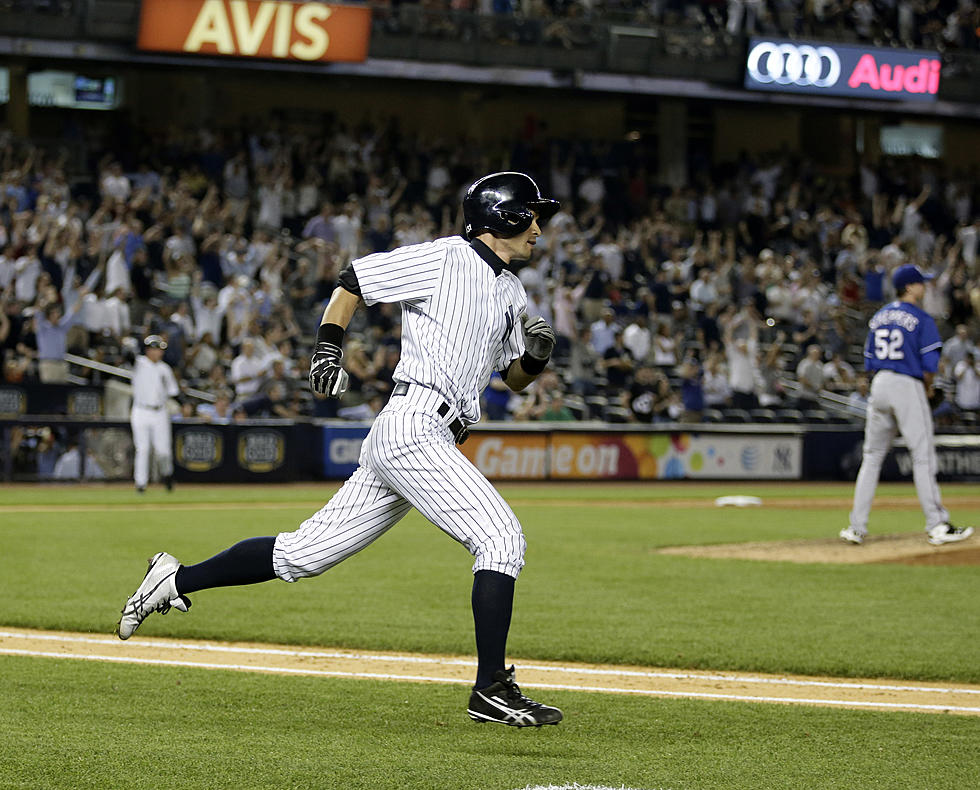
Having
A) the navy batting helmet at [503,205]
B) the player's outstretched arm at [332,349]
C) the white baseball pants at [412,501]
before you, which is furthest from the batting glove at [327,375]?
the navy batting helmet at [503,205]

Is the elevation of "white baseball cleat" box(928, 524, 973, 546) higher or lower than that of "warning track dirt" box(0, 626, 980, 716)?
higher

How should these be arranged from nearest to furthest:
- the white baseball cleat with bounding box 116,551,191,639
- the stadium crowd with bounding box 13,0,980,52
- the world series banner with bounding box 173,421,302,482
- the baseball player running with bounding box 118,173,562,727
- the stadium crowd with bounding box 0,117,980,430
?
the baseball player running with bounding box 118,173,562,727
the white baseball cleat with bounding box 116,551,191,639
the world series banner with bounding box 173,421,302,482
the stadium crowd with bounding box 0,117,980,430
the stadium crowd with bounding box 13,0,980,52

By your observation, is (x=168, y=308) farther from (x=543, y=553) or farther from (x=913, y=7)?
(x=913, y=7)

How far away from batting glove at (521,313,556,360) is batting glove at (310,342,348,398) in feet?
2.46

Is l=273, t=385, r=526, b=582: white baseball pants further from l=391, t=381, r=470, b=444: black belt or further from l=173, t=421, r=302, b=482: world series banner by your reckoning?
l=173, t=421, r=302, b=482: world series banner

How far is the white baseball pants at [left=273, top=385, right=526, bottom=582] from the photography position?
5.23 meters

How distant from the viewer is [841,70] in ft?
102

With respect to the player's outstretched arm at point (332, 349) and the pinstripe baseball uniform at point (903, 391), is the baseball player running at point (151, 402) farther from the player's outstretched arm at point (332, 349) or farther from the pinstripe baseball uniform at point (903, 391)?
the player's outstretched arm at point (332, 349)

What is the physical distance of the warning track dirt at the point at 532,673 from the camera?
21.2 ft

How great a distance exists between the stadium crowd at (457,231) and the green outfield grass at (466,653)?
644 centimetres

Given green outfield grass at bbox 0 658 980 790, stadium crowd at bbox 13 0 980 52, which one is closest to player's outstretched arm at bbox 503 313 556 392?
green outfield grass at bbox 0 658 980 790

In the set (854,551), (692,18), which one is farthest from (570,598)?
(692,18)

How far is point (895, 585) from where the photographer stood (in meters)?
10.6

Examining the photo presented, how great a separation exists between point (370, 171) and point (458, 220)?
2183 millimetres
